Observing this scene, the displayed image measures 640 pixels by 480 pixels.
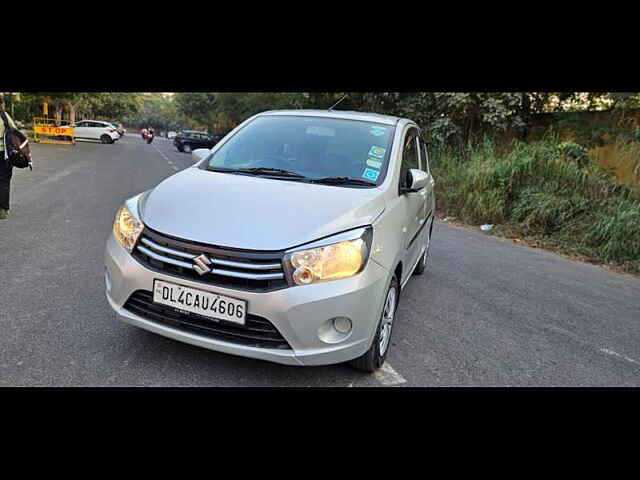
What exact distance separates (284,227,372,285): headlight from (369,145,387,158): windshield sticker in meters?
1.07

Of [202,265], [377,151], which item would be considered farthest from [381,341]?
[377,151]

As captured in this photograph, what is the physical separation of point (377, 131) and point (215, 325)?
2.15 meters

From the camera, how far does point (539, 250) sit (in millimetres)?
7492

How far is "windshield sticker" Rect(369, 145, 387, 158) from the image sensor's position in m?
3.48

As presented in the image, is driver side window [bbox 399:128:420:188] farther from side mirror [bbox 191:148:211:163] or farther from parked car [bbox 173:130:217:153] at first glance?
parked car [bbox 173:130:217:153]

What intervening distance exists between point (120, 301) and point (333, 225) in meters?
1.36

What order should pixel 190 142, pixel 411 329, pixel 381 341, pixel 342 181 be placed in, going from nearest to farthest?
pixel 381 341 → pixel 342 181 → pixel 411 329 → pixel 190 142

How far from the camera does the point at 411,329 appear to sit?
3723 mm

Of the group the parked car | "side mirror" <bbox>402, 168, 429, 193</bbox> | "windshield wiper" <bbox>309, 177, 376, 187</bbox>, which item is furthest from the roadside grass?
the parked car

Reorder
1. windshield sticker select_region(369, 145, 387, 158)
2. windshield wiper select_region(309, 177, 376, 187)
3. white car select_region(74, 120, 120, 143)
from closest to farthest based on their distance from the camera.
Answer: windshield wiper select_region(309, 177, 376, 187), windshield sticker select_region(369, 145, 387, 158), white car select_region(74, 120, 120, 143)

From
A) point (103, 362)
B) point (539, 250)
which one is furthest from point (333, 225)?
point (539, 250)

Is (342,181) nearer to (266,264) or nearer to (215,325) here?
(266,264)
